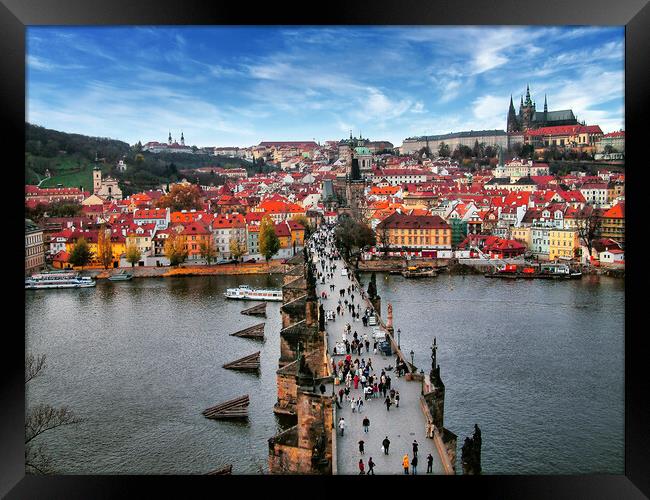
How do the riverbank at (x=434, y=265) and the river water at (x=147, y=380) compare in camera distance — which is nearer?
the river water at (x=147, y=380)

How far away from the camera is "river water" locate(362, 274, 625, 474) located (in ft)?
17.8

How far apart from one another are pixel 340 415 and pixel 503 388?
2.57m

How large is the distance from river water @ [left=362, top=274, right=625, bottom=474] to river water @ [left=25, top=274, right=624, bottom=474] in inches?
0.8

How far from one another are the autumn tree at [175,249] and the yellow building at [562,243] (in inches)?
338

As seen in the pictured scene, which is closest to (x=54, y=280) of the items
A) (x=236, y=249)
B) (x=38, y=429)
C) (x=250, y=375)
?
(x=236, y=249)

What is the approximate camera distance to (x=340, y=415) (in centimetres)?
478

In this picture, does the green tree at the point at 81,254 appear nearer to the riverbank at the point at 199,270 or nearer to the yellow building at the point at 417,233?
the riverbank at the point at 199,270

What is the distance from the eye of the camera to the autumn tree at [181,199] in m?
16.0

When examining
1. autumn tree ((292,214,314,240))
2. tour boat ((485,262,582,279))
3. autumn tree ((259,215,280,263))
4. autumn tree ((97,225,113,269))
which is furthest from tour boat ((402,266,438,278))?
autumn tree ((97,225,113,269))

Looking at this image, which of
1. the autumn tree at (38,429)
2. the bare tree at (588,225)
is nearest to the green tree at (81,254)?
the autumn tree at (38,429)

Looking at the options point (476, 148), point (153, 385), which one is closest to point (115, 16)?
point (153, 385)

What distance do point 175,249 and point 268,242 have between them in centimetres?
265

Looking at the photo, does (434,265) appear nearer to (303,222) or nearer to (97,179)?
(303,222)

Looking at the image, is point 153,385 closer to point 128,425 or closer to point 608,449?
point 128,425
